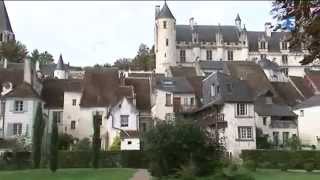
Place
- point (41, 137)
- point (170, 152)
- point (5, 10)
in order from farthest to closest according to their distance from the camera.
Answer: point (5, 10) → point (41, 137) → point (170, 152)

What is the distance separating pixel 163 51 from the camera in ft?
381

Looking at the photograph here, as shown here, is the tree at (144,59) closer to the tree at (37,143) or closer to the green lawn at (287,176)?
the tree at (37,143)

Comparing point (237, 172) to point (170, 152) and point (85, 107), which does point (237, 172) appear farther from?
point (85, 107)

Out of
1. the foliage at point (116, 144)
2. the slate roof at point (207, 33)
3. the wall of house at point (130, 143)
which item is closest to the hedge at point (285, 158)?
the wall of house at point (130, 143)

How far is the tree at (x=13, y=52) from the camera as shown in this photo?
10394 centimetres

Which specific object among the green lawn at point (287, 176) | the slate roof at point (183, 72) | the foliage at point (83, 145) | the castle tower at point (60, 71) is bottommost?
the green lawn at point (287, 176)

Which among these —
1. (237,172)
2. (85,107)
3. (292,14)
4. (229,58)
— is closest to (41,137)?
(85,107)

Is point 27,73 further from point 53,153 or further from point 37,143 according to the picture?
point 53,153

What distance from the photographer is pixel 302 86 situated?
8700 cm

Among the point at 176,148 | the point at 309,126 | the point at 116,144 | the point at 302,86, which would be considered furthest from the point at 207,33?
the point at 176,148

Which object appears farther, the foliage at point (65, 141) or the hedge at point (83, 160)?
the foliage at point (65, 141)

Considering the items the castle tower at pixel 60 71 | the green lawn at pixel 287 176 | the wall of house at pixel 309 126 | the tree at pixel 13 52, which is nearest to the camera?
the green lawn at pixel 287 176

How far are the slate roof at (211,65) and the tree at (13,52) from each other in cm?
3311

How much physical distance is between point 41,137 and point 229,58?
73.3 metres
